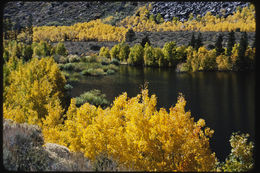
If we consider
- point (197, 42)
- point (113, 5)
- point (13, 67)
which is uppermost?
point (113, 5)

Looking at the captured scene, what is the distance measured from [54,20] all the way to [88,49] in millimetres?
80244

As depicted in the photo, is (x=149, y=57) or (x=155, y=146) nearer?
(x=155, y=146)

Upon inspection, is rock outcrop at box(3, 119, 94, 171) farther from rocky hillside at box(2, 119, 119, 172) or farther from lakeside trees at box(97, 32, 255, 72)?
lakeside trees at box(97, 32, 255, 72)

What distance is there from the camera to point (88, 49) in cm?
9138

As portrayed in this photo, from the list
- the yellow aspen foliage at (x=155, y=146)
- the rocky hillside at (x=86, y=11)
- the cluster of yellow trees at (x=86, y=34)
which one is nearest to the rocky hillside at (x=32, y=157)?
the yellow aspen foliage at (x=155, y=146)

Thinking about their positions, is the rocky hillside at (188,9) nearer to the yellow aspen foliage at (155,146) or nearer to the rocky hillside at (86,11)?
the rocky hillside at (86,11)

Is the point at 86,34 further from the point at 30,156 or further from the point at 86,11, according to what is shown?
the point at 30,156

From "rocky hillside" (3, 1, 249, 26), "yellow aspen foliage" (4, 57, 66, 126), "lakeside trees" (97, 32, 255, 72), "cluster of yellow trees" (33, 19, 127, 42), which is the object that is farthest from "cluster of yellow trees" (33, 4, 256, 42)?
"yellow aspen foliage" (4, 57, 66, 126)

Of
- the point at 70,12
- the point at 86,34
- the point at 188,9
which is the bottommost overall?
the point at 86,34

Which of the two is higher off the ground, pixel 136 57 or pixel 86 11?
pixel 86 11

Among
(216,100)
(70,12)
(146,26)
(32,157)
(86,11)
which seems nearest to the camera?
(32,157)

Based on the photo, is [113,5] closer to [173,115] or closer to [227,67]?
[227,67]

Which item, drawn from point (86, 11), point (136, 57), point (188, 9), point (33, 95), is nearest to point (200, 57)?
point (136, 57)

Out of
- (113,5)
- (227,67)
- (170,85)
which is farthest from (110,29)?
(170,85)
